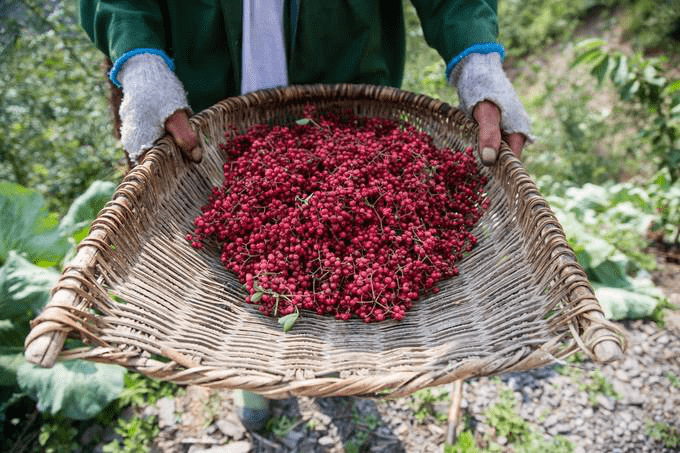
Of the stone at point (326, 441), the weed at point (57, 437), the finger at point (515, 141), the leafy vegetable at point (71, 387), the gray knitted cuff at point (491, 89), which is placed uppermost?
the gray knitted cuff at point (491, 89)

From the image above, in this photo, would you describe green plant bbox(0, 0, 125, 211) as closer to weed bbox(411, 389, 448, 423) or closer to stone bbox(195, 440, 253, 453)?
stone bbox(195, 440, 253, 453)

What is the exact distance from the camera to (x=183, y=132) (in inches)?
70.2

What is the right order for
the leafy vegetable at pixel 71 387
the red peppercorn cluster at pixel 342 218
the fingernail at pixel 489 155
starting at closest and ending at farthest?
the red peppercorn cluster at pixel 342 218, the fingernail at pixel 489 155, the leafy vegetable at pixel 71 387

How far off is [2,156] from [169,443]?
7.97 feet

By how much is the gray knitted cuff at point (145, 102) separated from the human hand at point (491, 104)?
108cm

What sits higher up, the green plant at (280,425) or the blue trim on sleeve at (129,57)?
the blue trim on sleeve at (129,57)

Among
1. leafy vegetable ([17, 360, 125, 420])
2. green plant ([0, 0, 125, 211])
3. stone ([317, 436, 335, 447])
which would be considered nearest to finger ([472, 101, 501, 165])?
stone ([317, 436, 335, 447])

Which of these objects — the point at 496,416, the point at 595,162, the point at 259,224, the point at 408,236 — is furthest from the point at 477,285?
the point at 595,162

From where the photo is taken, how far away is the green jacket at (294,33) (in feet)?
6.04

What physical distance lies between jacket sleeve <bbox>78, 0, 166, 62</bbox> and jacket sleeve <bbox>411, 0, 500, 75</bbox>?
1095 millimetres

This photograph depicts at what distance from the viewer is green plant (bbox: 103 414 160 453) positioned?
2.20m

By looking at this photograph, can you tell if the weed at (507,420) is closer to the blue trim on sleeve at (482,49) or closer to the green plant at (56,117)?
the blue trim on sleeve at (482,49)

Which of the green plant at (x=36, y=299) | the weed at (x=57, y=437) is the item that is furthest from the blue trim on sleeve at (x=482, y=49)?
the weed at (x=57, y=437)

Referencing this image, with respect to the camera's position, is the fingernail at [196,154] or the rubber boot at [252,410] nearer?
the fingernail at [196,154]
